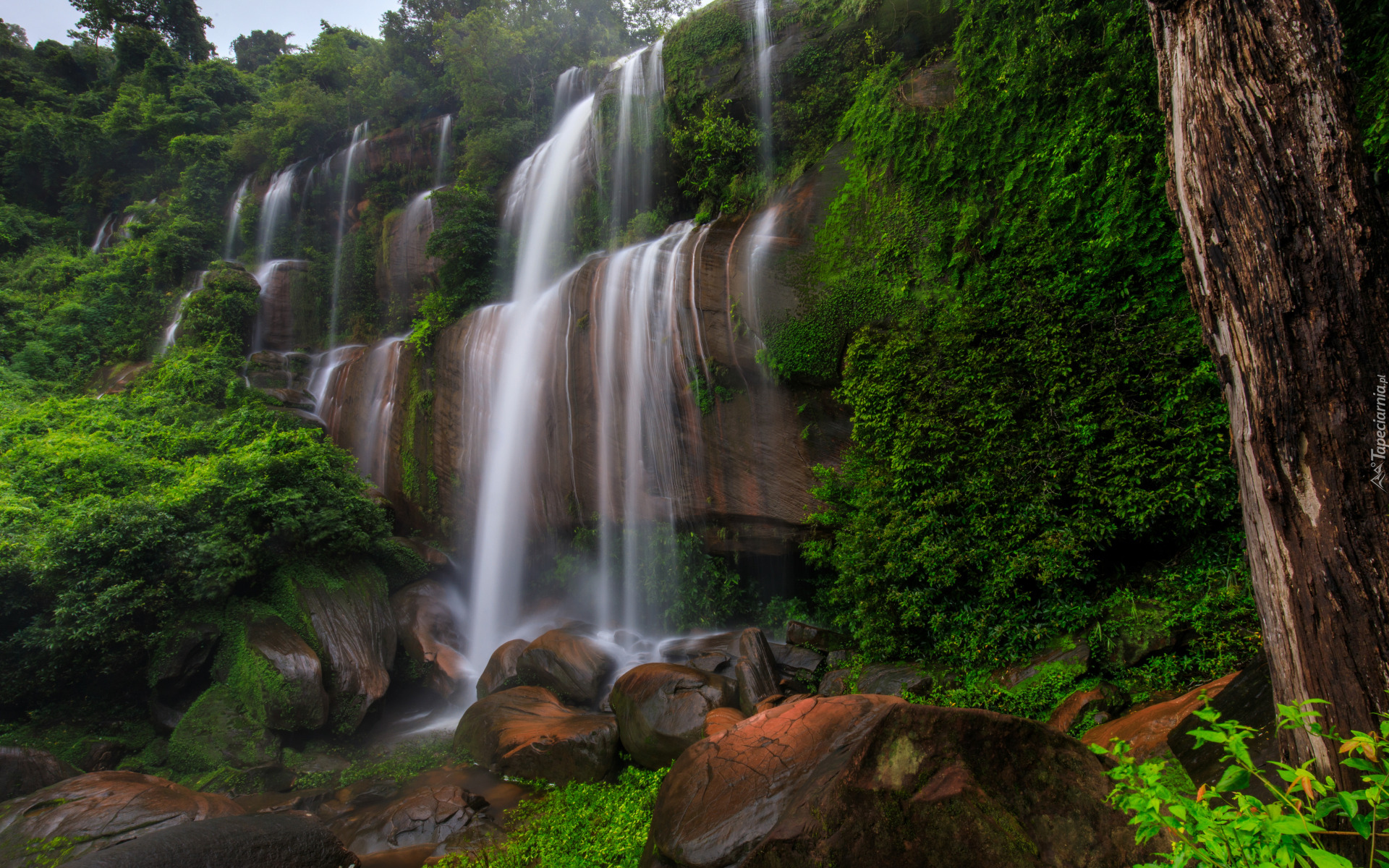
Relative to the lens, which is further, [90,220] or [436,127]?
[90,220]

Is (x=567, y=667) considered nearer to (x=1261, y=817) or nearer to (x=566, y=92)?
(x=1261, y=817)

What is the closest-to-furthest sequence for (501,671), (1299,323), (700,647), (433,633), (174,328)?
(1299,323) < (700,647) < (501,671) < (433,633) < (174,328)

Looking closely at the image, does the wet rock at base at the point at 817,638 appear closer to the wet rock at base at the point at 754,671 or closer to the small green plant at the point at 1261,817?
the wet rock at base at the point at 754,671

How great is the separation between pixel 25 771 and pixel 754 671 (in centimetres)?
755

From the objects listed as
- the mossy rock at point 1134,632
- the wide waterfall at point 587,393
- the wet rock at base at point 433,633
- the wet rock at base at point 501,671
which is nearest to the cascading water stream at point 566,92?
the wide waterfall at point 587,393

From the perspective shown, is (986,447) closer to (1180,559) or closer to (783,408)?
(1180,559)

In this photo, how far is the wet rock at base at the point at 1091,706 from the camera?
4.55 m

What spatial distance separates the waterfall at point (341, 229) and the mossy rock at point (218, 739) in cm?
1424

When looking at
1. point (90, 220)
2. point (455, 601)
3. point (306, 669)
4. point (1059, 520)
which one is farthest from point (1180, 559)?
point (90, 220)

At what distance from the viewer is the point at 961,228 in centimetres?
655

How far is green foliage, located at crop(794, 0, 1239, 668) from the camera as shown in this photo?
5.29m

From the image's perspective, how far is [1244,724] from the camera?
2959 millimetres

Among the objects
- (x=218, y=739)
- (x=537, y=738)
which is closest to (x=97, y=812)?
(x=218, y=739)

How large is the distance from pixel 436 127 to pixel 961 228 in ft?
67.9
